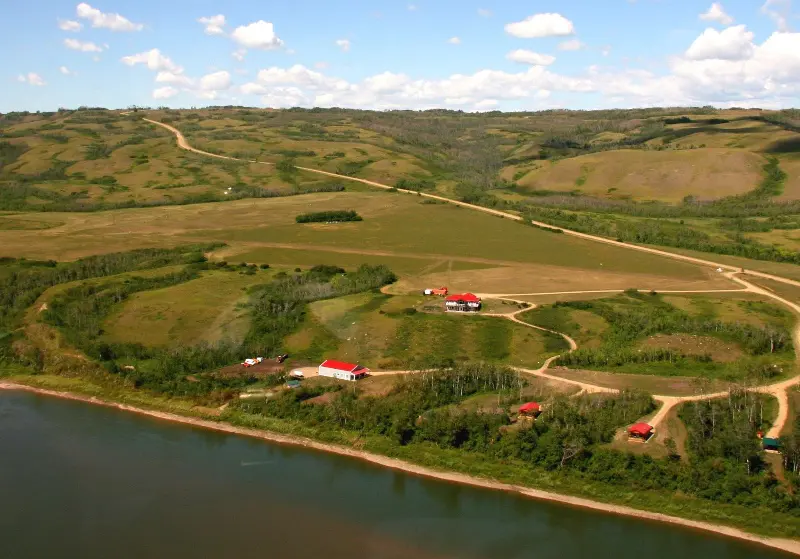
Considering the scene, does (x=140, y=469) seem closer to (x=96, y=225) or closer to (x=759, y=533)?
(x=759, y=533)

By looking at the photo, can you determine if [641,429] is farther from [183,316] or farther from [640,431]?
[183,316]

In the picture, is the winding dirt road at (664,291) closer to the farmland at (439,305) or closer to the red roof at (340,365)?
the farmland at (439,305)

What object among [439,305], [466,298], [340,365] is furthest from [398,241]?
[340,365]

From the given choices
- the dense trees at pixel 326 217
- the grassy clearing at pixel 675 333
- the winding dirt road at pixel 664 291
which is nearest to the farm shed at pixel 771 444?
the winding dirt road at pixel 664 291

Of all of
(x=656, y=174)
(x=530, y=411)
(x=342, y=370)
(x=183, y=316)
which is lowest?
(x=530, y=411)

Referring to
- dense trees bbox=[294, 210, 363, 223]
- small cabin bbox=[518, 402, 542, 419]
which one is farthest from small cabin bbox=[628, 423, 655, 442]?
dense trees bbox=[294, 210, 363, 223]

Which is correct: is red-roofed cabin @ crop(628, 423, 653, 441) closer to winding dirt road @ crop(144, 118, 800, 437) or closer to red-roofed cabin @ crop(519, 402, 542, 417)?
winding dirt road @ crop(144, 118, 800, 437)

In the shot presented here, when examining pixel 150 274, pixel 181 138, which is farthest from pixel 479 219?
pixel 181 138
